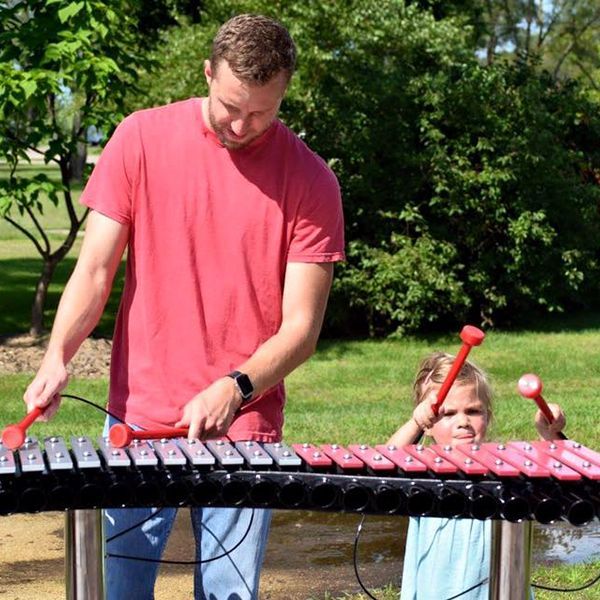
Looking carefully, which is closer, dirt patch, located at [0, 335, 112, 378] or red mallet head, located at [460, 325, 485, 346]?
red mallet head, located at [460, 325, 485, 346]

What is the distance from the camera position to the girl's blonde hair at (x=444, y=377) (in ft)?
14.2

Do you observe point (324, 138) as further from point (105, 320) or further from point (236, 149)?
point (236, 149)

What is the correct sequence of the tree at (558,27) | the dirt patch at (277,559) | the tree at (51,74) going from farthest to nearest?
the tree at (558,27) < the tree at (51,74) < the dirt patch at (277,559)

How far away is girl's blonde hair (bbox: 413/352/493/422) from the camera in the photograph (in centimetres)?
434

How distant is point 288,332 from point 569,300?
1337 centimetres

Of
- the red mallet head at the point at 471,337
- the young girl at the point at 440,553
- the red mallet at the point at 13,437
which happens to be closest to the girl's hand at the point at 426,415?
the young girl at the point at 440,553

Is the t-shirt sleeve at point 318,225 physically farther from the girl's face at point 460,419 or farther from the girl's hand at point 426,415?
the girl's face at point 460,419

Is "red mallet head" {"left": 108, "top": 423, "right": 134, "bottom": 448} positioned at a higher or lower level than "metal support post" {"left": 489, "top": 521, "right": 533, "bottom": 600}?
higher

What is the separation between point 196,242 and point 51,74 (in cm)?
754

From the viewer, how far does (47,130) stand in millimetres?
11648

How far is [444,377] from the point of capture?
4379mm

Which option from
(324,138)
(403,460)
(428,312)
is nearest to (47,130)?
(324,138)

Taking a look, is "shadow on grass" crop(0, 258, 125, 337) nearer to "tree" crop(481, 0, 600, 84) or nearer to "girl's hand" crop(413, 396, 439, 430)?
"girl's hand" crop(413, 396, 439, 430)

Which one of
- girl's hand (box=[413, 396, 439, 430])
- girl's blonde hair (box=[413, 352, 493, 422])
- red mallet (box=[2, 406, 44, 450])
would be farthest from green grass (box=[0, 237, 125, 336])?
red mallet (box=[2, 406, 44, 450])
